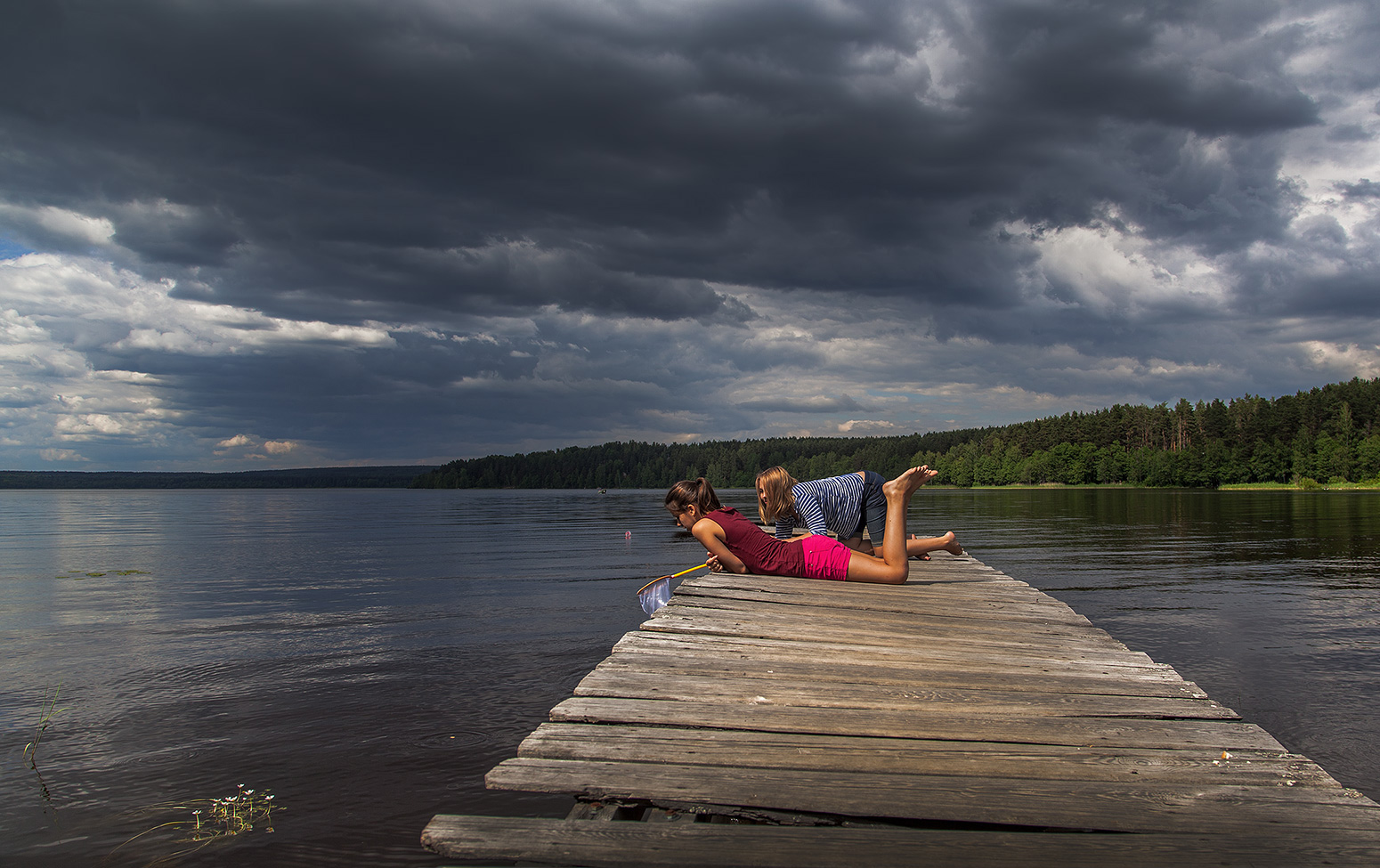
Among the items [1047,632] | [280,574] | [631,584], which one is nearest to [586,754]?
[1047,632]

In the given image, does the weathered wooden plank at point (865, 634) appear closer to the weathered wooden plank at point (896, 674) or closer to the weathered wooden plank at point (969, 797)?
the weathered wooden plank at point (896, 674)

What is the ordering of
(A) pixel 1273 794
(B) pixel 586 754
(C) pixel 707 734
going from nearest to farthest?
(A) pixel 1273 794
(B) pixel 586 754
(C) pixel 707 734

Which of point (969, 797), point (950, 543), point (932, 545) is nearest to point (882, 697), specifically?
point (969, 797)

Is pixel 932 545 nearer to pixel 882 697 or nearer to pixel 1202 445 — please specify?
pixel 882 697

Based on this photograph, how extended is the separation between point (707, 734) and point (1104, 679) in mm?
3212

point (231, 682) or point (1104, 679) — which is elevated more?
point (1104, 679)

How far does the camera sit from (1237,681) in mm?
10859

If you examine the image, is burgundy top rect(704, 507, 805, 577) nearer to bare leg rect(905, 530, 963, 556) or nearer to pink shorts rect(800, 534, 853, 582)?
pink shorts rect(800, 534, 853, 582)

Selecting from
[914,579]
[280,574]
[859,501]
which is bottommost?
[280,574]

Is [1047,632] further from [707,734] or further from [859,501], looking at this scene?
[707,734]

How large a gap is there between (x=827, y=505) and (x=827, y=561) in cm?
117

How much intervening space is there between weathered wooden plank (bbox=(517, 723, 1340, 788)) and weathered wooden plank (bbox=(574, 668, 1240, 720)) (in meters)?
0.50

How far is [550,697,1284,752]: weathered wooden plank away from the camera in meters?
4.07

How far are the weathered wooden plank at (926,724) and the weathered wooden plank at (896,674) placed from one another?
0.58 m
